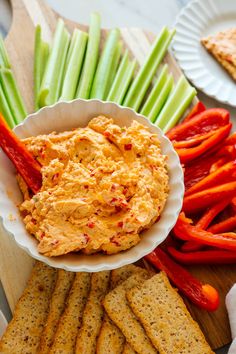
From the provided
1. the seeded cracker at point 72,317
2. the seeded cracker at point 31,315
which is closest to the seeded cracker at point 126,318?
the seeded cracker at point 72,317

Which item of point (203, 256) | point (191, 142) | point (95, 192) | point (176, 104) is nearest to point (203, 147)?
point (191, 142)

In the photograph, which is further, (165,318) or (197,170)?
(197,170)

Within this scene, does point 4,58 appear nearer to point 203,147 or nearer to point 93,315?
point 203,147

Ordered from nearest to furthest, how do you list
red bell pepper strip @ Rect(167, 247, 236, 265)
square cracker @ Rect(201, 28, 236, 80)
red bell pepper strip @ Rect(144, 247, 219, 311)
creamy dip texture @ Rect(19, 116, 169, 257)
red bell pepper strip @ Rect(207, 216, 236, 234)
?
creamy dip texture @ Rect(19, 116, 169, 257), red bell pepper strip @ Rect(144, 247, 219, 311), red bell pepper strip @ Rect(167, 247, 236, 265), red bell pepper strip @ Rect(207, 216, 236, 234), square cracker @ Rect(201, 28, 236, 80)

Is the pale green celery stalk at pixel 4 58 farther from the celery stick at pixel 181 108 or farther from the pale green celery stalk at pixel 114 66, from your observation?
the celery stick at pixel 181 108

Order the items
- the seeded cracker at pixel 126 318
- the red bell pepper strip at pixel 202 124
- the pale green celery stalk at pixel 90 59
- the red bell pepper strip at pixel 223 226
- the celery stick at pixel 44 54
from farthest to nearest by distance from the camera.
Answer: the celery stick at pixel 44 54 → the pale green celery stalk at pixel 90 59 → the red bell pepper strip at pixel 202 124 → the red bell pepper strip at pixel 223 226 → the seeded cracker at pixel 126 318

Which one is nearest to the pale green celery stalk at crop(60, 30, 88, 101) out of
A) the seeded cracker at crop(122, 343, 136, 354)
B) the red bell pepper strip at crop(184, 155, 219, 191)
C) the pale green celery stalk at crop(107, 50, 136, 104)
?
the pale green celery stalk at crop(107, 50, 136, 104)

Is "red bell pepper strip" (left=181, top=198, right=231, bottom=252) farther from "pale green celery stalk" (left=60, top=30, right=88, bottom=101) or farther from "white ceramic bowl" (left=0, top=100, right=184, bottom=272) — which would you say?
"pale green celery stalk" (left=60, top=30, right=88, bottom=101)
